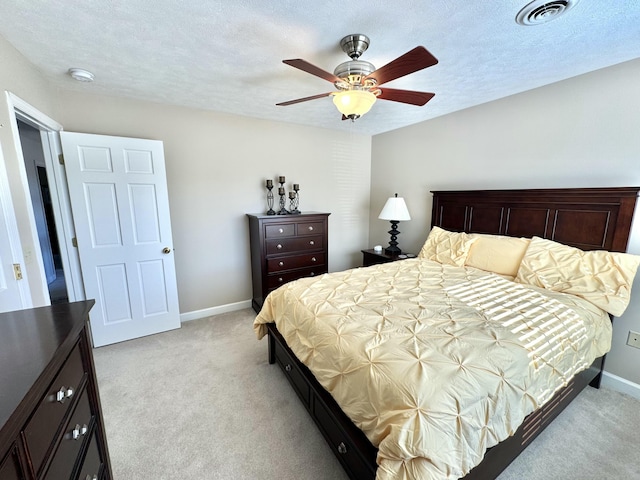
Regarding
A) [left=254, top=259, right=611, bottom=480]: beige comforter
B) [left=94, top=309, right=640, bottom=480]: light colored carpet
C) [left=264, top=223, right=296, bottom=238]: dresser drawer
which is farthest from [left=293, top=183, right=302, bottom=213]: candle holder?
[left=94, top=309, right=640, bottom=480]: light colored carpet

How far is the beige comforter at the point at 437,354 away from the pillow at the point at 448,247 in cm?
55

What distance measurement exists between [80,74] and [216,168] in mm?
1345

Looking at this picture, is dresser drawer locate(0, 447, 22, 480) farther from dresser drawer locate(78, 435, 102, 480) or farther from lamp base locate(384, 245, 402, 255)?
lamp base locate(384, 245, 402, 255)

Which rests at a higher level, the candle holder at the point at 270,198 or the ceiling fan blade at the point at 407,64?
the ceiling fan blade at the point at 407,64

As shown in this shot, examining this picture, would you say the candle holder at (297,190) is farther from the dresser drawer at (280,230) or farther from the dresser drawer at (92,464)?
the dresser drawer at (92,464)

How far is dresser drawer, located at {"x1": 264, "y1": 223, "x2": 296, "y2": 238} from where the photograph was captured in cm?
318

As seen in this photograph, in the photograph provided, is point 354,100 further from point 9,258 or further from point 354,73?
point 9,258

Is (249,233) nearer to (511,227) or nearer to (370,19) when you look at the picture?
(370,19)

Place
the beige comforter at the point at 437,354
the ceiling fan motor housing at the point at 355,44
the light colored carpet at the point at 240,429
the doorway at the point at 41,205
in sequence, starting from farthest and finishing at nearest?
the doorway at the point at 41,205
the ceiling fan motor housing at the point at 355,44
the light colored carpet at the point at 240,429
the beige comforter at the point at 437,354

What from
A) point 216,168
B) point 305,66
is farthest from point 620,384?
point 216,168

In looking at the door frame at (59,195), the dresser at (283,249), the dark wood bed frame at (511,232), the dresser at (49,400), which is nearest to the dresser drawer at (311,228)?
the dresser at (283,249)

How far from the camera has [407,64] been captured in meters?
1.44

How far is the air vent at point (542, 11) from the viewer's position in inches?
53.4

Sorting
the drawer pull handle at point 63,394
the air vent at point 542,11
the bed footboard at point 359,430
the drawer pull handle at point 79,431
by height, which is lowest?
the bed footboard at point 359,430
